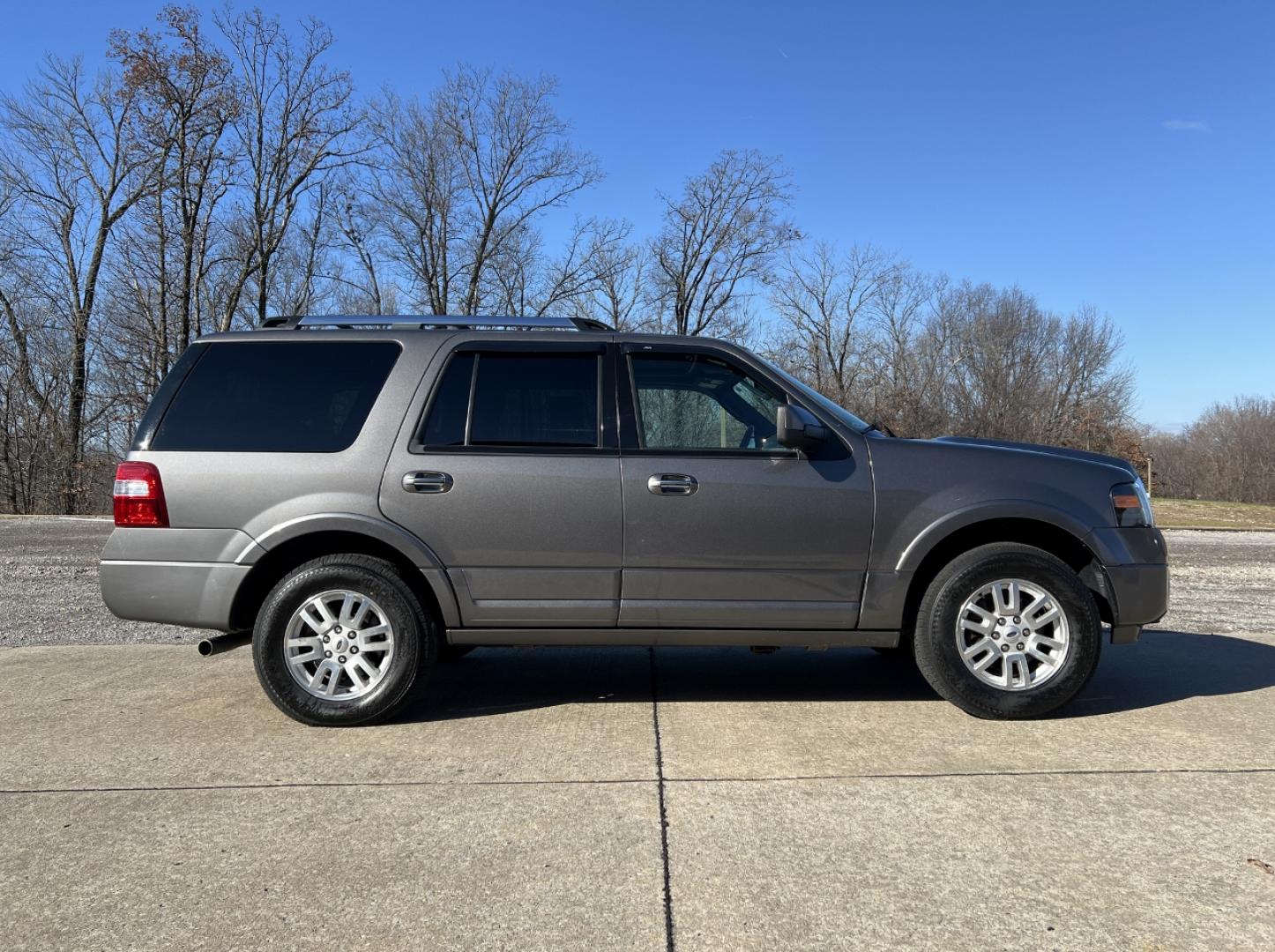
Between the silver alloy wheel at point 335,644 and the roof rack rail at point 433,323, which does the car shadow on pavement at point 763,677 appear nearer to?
the silver alloy wheel at point 335,644

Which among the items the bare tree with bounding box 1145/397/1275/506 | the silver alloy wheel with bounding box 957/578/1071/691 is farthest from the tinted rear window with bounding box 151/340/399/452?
the bare tree with bounding box 1145/397/1275/506

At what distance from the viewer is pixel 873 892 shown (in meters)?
2.74

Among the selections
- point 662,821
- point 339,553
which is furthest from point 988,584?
point 339,553

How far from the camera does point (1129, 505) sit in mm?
4508

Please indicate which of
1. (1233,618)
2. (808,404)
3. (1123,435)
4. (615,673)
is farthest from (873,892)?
(1123,435)

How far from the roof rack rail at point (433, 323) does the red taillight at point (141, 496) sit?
98 cm

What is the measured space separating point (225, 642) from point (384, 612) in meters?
0.85

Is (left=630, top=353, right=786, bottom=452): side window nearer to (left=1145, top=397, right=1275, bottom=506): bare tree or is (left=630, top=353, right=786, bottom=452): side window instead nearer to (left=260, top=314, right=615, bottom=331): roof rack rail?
(left=260, top=314, right=615, bottom=331): roof rack rail

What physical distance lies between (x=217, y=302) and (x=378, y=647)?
3324 cm

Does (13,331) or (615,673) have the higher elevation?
(13,331)

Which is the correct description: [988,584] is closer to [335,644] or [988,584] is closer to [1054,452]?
[1054,452]

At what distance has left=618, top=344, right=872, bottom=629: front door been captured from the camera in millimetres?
4398

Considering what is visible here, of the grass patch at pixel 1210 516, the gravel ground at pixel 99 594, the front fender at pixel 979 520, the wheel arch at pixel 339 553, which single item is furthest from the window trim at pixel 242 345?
the grass patch at pixel 1210 516

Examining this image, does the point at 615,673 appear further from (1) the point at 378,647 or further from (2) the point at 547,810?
(2) the point at 547,810
